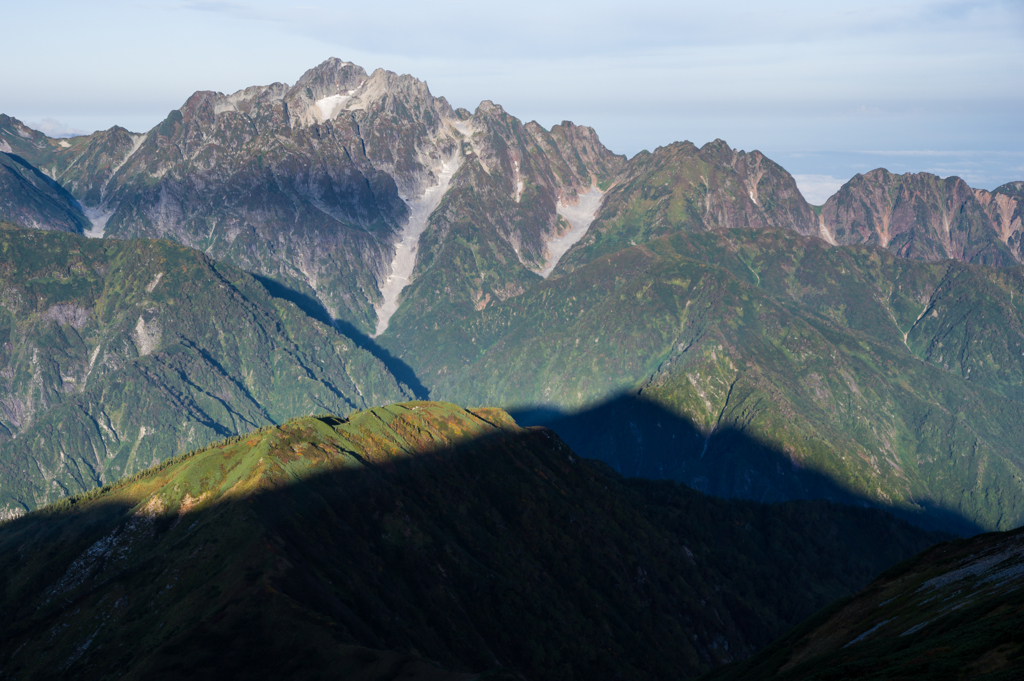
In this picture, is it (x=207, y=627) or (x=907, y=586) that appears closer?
(x=907, y=586)

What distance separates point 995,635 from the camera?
8894cm

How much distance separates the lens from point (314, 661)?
165000 mm

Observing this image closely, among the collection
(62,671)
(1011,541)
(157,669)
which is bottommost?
(62,671)

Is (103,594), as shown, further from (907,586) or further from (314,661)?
(907,586)

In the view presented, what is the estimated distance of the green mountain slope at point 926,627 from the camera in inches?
3447

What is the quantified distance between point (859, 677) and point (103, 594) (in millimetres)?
175677

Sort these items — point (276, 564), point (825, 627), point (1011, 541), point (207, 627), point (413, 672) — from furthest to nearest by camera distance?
1. point (276, 564)
2. point (207, 627)
3. point (413, 672)
4. point (825, 627)
5. point (1011, 541)

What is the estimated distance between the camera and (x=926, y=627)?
10744 centimetres

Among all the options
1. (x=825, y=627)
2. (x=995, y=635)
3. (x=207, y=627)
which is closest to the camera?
(x=995, y=635)

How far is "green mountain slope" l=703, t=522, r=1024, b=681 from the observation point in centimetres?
8756

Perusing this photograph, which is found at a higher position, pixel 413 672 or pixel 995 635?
pixel 995 635

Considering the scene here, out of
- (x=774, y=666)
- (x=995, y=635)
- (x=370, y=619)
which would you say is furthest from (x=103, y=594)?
(x=995, y=635)

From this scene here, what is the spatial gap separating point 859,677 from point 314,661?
364 ft

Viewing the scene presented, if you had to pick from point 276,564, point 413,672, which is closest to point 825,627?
point 413,672
